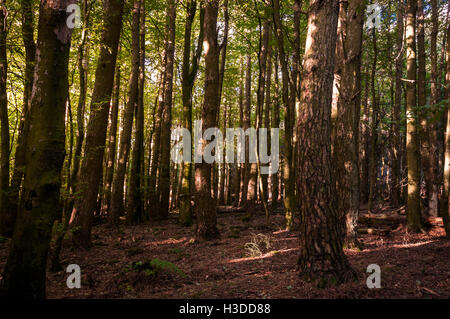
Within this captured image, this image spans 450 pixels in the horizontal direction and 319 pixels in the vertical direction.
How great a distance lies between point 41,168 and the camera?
354cm

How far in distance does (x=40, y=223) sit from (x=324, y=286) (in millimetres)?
4042

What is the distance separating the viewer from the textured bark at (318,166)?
174 inches

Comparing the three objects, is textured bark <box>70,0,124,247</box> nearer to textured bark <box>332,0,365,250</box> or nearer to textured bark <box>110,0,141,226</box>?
textured bark <box>110,0,141,226</box>

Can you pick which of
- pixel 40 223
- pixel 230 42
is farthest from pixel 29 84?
pixel 230 42

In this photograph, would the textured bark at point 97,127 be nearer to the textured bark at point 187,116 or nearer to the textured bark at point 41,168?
the textured bark at point 41,168

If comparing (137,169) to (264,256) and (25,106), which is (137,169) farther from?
(264,256)

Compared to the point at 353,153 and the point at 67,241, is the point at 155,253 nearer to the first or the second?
the point at 67,241

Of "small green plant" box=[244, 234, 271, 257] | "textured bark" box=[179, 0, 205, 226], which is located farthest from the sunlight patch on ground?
"textured bark" box=[179, 0, 205, 226]

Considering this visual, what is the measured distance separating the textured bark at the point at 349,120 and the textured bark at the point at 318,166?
7.36 ft

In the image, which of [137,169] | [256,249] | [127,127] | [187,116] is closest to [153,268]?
[256,249]

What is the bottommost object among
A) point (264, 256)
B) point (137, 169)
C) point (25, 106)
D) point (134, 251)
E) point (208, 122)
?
point (134, 251)

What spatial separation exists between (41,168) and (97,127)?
14.2 feet

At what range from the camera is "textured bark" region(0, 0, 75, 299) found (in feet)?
11.4

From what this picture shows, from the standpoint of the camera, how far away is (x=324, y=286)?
4238 millimetres
